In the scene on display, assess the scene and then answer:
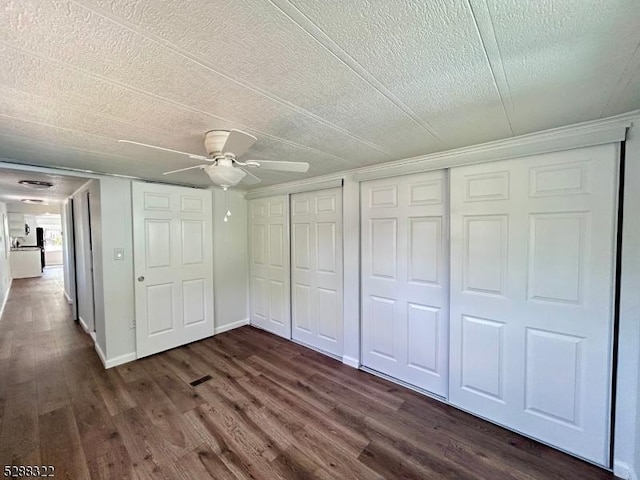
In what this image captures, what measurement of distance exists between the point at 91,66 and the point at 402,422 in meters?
2.84

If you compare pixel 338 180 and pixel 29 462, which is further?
pixel 338 180

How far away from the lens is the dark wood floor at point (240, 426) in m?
1.71

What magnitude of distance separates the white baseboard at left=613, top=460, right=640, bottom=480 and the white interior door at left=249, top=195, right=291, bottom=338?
3.08 m

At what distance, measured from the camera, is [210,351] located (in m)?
3.37

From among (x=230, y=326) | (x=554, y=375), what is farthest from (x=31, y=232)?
(x=554, y=375)

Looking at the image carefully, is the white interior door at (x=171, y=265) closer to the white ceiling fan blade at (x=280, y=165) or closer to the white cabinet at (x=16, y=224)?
Answer: the white ceiling fan blade at (x=280, y=165)

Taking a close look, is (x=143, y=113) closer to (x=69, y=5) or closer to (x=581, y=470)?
(x=69, y=5)

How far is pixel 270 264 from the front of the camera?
3.96 m

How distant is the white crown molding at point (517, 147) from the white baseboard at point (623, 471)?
1961mm

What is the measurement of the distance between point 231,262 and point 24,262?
8.89 metres

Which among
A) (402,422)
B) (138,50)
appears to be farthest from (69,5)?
(402,422)

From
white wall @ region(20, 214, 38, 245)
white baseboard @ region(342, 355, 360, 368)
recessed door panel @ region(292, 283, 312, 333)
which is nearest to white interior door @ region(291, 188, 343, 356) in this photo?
recessed door panel @ region(292, 283, 312, 333)

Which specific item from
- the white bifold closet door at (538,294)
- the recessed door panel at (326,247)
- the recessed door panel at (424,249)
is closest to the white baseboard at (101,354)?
the recessed door panel at (326,247)

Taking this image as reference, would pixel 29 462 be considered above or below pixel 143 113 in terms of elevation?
below
